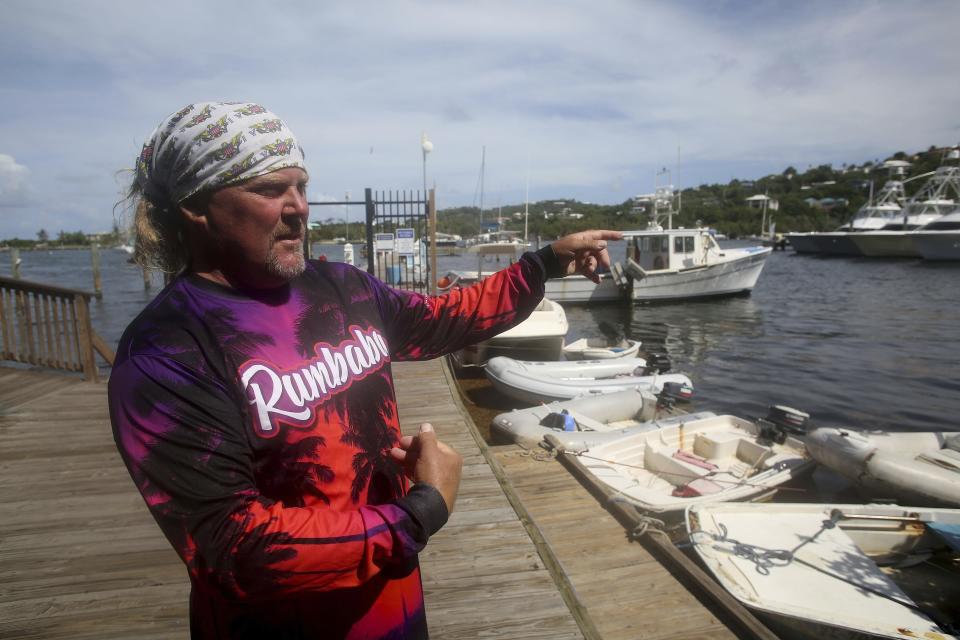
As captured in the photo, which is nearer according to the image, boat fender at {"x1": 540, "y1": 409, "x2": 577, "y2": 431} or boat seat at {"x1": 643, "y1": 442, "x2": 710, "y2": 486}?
boat seat at {"x1": 643, "y1": 442, "x2": 710, "y2": 486}

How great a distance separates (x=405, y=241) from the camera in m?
12.6

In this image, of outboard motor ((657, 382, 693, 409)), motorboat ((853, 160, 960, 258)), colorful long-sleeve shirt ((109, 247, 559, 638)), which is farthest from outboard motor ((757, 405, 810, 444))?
motorboat ((853, 160, 960, 258))

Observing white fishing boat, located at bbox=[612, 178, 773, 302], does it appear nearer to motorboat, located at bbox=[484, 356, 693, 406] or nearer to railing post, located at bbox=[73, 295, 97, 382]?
motorboat, located at bbox=[484, 356, 693, 406]

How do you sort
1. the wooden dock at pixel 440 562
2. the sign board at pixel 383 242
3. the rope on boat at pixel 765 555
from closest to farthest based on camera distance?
the wooden dock at pixel 440 562
the rope on boat at pixel 765 555
the sign board at pixel 383 242

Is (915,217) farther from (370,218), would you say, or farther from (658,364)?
(370,218)

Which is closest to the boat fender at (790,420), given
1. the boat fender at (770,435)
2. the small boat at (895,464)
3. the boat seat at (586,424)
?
the boat fender at (770,435)

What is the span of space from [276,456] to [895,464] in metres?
6.79

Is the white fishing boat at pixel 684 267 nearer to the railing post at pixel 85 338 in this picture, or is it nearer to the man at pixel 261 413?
the railing post at pixel 85 338

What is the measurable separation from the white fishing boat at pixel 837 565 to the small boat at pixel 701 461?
0.70 metres

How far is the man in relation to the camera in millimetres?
853

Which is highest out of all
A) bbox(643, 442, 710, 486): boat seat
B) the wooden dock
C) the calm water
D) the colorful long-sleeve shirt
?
the colorful long-sleeve shirt

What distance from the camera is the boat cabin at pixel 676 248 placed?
23.2 meters

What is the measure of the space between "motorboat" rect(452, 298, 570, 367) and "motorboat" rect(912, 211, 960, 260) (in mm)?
39437

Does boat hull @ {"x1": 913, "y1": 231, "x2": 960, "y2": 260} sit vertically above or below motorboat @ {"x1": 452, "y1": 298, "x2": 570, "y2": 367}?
above
